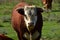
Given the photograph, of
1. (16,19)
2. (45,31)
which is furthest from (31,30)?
(45,31)

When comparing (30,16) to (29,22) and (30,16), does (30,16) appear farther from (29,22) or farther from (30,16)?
(29,22)

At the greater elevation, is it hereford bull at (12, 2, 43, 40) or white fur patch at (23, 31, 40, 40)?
hereford bull at (12, 2, 43, 40)

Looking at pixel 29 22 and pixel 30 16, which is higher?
pixel 30 16

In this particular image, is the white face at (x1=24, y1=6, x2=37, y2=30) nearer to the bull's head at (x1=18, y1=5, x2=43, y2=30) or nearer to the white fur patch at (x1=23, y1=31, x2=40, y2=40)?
the bull's head at (x1=18, y1=5, x2=43, y2=30)

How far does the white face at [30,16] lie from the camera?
9117mm

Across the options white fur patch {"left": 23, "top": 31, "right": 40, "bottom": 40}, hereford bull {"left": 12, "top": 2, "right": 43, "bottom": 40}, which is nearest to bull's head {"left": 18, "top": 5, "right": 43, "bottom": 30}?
hereford bull {"left": 12, "top": 2, "right": 43, "bottom": 40}

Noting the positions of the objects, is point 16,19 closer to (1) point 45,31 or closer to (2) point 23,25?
(2) point 23,25

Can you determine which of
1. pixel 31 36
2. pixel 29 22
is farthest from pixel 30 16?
pixel 31 36

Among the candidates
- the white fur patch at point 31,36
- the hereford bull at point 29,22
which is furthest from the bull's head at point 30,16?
the white fur patch at point 31,36

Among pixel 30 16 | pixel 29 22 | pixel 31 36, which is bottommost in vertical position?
pixel 31 36

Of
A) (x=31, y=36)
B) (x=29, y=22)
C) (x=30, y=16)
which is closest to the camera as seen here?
(x=29, y=22)

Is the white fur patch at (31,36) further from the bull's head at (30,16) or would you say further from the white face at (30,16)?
the white face at (30,16)

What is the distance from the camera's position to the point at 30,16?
9.17 m

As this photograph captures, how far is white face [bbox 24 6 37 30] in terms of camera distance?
912 centimetres
